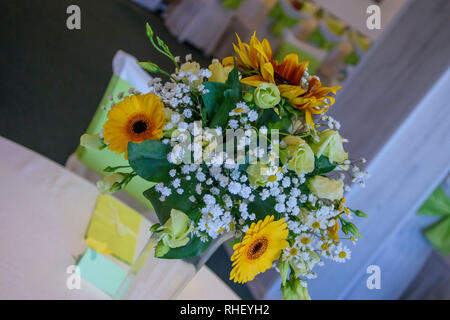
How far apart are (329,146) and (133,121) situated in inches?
13.4

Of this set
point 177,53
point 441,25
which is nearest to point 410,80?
point 441,25

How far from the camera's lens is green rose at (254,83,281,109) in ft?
2.02

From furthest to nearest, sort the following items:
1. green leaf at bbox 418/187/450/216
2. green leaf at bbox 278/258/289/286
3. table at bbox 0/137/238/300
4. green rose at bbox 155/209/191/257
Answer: green leaf at bbox 418/187/450/216 → table at bbox 0/137/238/300 → green leaf at bbox 278/258/289/286 → green rose at bbox 155/209/191/257

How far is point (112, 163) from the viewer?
1.62m

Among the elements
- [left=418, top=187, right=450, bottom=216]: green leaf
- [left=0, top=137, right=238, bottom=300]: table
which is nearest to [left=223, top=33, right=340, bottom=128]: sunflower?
[left=0, top=137, right=238, bottom=300]: table

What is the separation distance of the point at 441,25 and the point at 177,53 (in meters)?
2.68

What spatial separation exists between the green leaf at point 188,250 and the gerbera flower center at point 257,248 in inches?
4.1

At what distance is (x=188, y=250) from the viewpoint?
69 cm

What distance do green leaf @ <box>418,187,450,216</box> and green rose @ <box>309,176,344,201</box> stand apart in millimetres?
1730

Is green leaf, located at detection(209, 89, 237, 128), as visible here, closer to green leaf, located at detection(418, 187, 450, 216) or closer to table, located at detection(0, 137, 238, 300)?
table, located at detection(0, 137, 238, 300)

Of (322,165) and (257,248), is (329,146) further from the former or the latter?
(257,248)

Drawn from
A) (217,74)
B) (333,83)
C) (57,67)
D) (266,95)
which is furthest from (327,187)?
(333,83)

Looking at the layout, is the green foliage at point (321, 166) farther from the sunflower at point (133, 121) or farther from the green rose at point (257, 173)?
the sunflower at point (133, 121)

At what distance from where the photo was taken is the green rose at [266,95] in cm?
61
